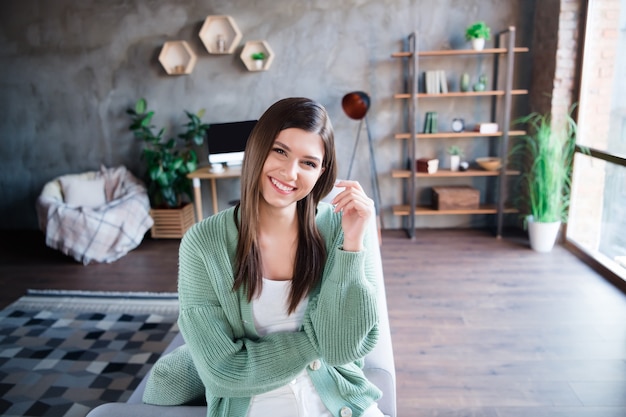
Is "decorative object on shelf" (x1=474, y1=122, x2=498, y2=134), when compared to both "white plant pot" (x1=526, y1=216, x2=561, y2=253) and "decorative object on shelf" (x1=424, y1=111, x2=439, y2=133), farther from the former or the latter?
"white plant pot" (x1=526, y1=216, x2=561, y2=253)

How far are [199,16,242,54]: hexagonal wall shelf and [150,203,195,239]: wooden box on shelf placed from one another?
151 cm

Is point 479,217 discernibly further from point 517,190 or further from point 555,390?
point 555,390

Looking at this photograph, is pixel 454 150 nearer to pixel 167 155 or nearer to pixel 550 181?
Answer: pixel 550 181

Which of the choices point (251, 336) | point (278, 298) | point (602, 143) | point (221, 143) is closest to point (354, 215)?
point (278, 298)

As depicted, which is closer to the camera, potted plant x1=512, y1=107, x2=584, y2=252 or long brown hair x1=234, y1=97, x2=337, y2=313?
long brown hair x1=234, y1=97, x2=337, y2=313

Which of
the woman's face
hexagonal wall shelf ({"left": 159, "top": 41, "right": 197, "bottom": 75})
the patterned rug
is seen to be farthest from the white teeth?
hexagonal wall shelf ({"left": 159, "top": 41, "right": 197, "bottom": 75})

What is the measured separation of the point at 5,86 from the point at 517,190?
5091mm

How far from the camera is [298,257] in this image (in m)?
1.30

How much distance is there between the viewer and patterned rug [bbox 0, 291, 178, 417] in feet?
7.50

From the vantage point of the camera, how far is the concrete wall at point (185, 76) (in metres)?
4.34

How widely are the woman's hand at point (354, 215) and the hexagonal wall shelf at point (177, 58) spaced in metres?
3.70

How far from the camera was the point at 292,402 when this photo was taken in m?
1.19

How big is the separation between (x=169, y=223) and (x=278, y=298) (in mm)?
3568

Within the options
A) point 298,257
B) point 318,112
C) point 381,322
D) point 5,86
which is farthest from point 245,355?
point 5,86
